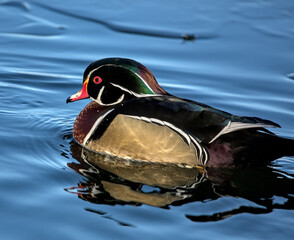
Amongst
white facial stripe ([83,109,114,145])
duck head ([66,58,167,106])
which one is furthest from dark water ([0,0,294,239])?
duck head ([66,58,167,106])

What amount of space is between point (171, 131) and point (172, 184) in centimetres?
64

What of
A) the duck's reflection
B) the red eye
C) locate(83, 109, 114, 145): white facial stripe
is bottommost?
the duck's reflection

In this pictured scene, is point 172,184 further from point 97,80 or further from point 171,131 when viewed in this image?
point 97,80

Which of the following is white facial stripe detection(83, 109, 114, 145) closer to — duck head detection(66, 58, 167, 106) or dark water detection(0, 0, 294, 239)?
dark water detection(0, 0, 294, 239)

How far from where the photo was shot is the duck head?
21.4ft

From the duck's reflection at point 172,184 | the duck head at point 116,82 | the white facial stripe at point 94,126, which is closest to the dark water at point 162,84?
the duck's reflection at point 172,184

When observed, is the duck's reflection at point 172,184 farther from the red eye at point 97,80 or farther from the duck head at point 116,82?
the red eye at point 97,80

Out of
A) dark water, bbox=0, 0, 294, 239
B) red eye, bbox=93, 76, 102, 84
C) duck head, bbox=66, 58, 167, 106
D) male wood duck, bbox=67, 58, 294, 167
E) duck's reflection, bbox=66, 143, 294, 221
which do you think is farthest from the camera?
red eye, bbox=93, 76, 102, 84

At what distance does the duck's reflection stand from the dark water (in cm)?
1

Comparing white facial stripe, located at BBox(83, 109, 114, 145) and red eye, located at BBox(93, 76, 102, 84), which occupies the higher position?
red eye, located at BBox(93, 76, 102, 84)

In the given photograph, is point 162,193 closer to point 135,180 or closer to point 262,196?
point 135,180

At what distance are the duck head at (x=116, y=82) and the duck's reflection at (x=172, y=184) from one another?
706 millimetres

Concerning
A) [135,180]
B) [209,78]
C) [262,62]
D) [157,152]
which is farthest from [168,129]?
[262,62]

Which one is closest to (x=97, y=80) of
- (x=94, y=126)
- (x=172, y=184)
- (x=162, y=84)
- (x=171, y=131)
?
(x=94, y=126)
